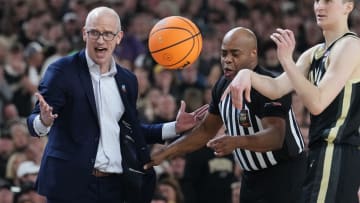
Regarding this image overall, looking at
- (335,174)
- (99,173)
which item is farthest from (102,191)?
(335,174)

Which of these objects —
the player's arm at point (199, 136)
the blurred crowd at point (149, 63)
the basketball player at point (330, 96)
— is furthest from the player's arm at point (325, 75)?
the blurred crowd at point (149, 63)

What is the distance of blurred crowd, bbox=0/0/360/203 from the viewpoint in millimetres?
10617

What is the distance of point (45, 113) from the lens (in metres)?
6.74

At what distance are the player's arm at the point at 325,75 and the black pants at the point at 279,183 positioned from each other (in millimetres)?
1182

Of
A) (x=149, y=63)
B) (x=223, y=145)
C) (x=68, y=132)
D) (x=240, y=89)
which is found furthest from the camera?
(x=149, y=63)

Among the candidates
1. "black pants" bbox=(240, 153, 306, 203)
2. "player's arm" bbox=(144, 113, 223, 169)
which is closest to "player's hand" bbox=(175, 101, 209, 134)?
"player's arm" bbox=(144, 113, 223, 169)

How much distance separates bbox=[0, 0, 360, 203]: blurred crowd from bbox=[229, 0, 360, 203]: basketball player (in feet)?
12.3

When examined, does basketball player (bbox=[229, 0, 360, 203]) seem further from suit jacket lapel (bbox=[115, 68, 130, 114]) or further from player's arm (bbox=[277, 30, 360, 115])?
suit jacket lapel (bbox=[115, 68, 130, 114])

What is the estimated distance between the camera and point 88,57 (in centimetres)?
723

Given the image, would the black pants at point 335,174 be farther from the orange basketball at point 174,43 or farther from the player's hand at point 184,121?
the orange basketball at point 174,43

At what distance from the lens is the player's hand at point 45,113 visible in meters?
6.72

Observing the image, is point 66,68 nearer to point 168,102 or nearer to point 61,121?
point 61,121

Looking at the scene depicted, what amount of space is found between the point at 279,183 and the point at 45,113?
1.83 meters

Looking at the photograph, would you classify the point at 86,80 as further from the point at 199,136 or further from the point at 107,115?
the point at 199,136
